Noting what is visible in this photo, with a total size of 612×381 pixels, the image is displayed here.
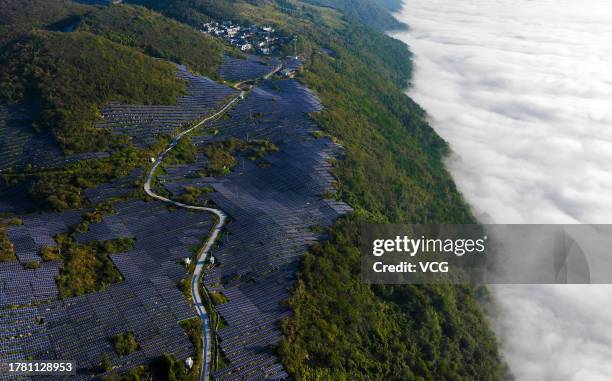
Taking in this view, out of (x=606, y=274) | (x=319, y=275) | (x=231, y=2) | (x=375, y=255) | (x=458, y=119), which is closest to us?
(x=319, y=275)

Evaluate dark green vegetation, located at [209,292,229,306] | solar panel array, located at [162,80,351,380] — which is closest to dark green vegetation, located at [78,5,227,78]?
solar panel array, located at [162,80,351,380]

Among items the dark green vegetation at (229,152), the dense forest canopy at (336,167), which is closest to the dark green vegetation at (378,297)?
the dense forest canopy at (336,167)

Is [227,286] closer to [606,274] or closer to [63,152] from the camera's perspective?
[63,152]

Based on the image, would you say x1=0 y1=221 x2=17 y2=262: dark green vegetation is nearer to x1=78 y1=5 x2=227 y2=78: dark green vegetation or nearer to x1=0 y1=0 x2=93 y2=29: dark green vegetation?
x1=78 y1=5 x2=227 y2=78: dark green vegetation

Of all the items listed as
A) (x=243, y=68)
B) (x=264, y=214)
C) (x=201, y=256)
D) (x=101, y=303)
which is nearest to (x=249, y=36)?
(x=243, y=68)

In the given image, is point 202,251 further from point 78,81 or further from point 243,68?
point 243,68

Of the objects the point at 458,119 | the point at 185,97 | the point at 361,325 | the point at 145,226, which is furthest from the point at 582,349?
the point at 458,119

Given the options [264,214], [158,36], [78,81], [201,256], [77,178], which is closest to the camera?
[201,256]
